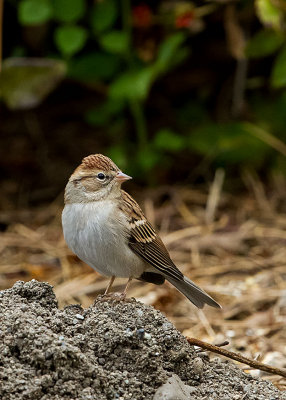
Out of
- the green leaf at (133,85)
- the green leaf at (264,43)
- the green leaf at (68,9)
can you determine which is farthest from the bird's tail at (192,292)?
the green leaf at (68,9)

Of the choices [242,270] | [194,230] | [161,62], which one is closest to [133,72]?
[161,62]

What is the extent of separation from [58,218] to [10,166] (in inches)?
47.5

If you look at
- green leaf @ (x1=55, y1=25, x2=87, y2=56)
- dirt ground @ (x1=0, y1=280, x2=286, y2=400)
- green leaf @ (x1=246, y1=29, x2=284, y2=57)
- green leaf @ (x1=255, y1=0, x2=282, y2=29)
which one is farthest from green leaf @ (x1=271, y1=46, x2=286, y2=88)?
dirt ground @ (x1=0, y1=280, x2=286, y2=400)

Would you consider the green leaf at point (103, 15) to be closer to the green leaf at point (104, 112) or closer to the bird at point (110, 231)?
the green leaf at point (104, 112)

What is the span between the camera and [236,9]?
6605 millimetres

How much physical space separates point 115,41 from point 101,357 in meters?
3.53

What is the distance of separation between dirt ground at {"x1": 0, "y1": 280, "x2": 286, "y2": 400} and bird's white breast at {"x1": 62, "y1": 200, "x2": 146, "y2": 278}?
0.34m

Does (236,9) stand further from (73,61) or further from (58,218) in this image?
(58,218)

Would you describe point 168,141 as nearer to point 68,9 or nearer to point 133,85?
point 133,85

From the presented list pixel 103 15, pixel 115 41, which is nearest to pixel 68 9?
pixel 103 15

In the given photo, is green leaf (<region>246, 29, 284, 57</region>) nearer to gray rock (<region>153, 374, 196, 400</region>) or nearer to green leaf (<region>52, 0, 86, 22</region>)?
green leaf (<region>52, 0, 86, 22</region>)

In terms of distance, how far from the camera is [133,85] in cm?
604

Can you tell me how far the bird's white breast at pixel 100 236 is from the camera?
385 centimetres

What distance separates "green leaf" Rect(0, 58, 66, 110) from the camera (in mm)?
6152
